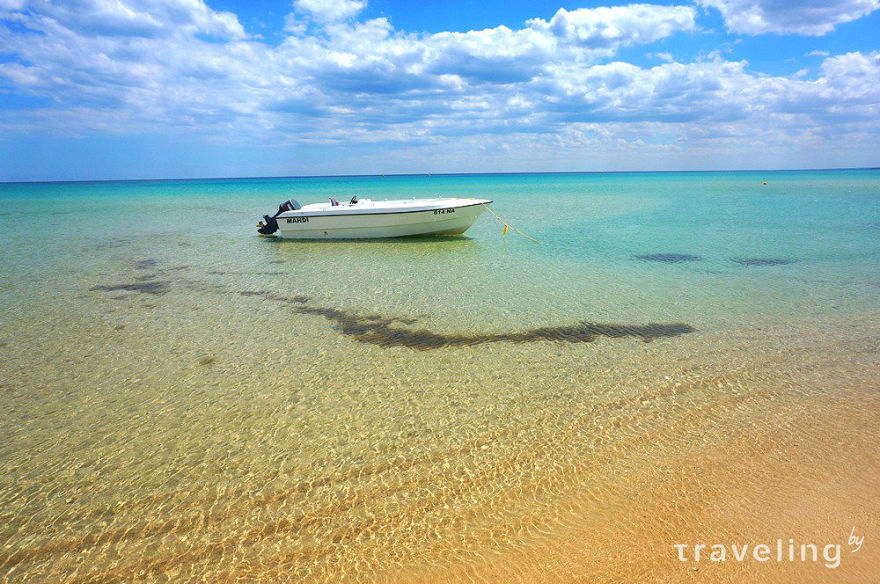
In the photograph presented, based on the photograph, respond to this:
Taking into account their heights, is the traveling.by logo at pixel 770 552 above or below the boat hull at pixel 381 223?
below

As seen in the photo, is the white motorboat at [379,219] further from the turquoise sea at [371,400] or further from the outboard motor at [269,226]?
the turquoise sea at [371,400]

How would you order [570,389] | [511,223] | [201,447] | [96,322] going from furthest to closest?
1. [511,223]
2. [96,322]
3. [570,389]
4. [201,447]

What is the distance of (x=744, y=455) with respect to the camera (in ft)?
15.3

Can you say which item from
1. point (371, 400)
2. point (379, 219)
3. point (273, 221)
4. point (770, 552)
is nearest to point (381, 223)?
point (379, 219)

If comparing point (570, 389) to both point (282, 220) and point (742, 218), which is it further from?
point (742, 218)

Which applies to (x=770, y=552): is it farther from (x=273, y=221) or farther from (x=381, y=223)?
(x=273, y=221)

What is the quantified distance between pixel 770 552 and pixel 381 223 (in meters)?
17.4

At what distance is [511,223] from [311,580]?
24.6 meters

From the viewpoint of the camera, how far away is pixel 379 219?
1944 cm

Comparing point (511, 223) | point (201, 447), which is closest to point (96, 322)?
point (201, 447)

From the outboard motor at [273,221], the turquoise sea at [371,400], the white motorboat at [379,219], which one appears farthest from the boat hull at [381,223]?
the turquoise sea at [371,400]

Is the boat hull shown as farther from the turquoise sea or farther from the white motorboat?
the turquoise sea

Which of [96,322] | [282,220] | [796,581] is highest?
[282,220]

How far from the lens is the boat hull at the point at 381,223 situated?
63.4ft
